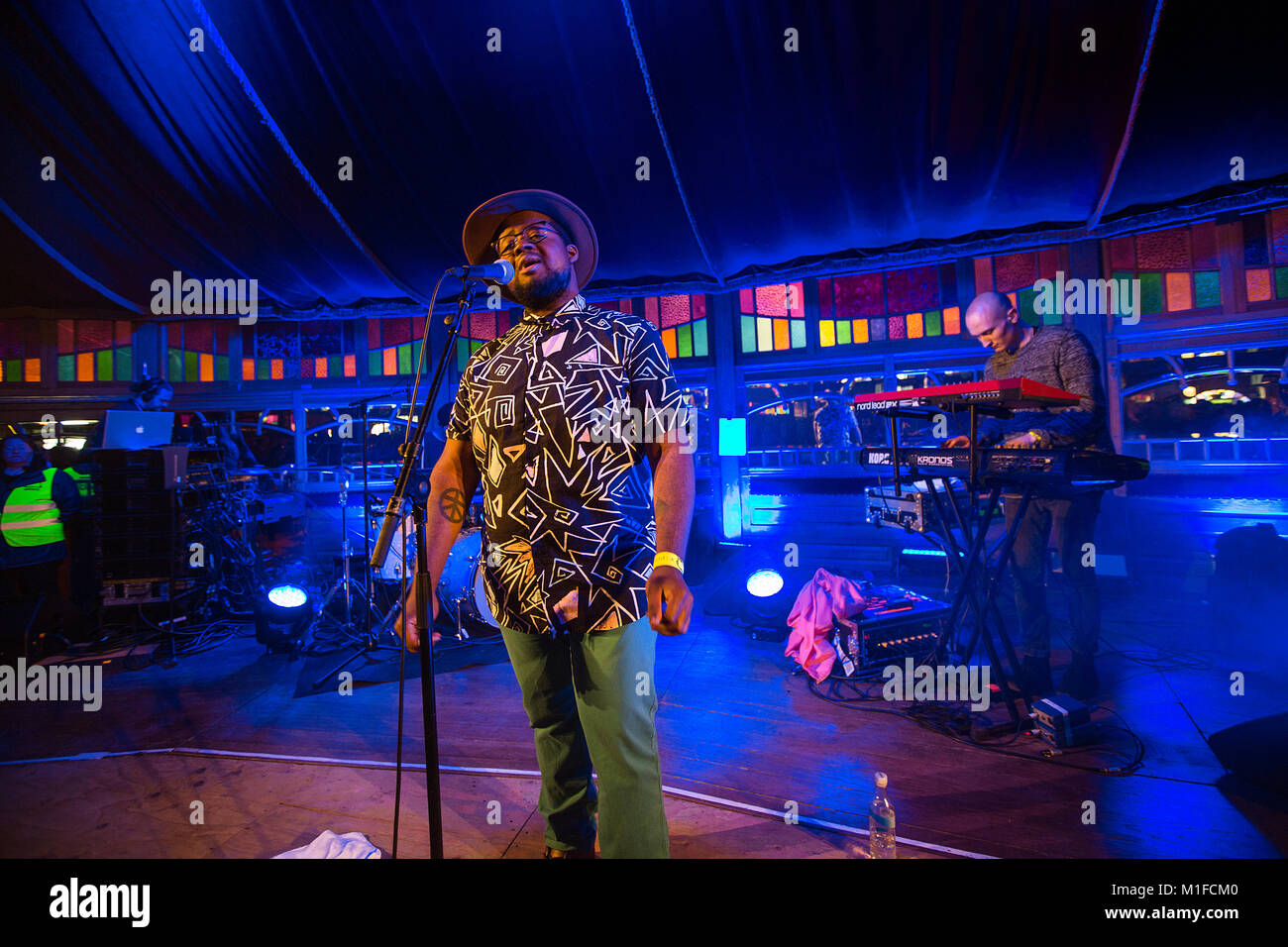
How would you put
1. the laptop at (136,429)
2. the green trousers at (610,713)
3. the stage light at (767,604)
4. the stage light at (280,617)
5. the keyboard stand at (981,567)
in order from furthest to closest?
the laptop at (136,429), the stage light at (280,617), the stage light at (767,604), the keyboard stand at (981,567), the green trousers at (610,713)

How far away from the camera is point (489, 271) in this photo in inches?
61.9

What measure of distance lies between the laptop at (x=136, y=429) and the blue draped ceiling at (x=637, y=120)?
1.62m

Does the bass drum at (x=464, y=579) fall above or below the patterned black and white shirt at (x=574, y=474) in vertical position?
below

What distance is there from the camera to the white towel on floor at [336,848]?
2051mm

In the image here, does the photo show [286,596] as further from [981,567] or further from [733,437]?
[981,567]

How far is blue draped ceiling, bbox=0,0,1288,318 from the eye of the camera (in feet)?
10.8

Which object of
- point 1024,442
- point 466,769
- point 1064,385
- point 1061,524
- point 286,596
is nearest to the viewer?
point 466,769

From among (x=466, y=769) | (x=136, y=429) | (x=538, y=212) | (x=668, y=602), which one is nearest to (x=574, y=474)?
(x=668, y=602)

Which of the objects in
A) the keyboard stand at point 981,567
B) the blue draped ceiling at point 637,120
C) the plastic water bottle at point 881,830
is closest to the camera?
the plastic water bottle at point 881,830

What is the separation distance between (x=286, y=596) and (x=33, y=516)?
2897 millimetres

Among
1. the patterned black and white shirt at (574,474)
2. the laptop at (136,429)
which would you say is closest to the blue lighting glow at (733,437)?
the patterned black and white shirt at (574,474)

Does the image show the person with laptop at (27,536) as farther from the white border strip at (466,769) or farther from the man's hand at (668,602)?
the man's hand at (668,602)
